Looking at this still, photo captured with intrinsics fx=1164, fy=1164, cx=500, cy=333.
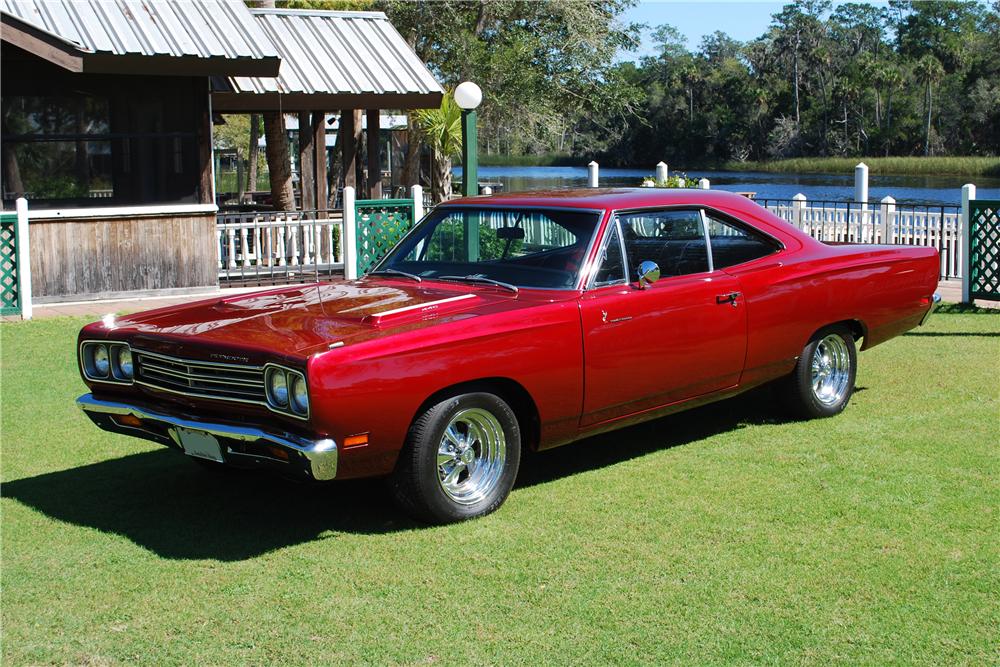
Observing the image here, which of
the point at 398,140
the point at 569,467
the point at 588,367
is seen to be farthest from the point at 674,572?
the point at 398,140

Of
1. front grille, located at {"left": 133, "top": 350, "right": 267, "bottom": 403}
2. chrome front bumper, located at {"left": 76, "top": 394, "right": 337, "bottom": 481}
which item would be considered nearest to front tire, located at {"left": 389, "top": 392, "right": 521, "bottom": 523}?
chrome front bumper, located at {"left": 76, "top": 394, "right": 337, "bottom": 481}

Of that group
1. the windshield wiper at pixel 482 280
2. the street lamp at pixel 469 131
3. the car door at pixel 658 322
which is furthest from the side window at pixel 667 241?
the street lamp at pixel 469 131

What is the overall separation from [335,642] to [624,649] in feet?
3.56

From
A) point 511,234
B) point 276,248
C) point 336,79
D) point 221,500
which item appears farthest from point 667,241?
point 336,79

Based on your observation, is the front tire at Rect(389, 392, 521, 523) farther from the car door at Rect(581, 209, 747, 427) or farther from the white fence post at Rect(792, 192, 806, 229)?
the white fence post at Rect(792, 192, 806, 229)

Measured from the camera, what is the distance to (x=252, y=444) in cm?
536

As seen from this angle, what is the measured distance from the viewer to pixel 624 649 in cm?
431

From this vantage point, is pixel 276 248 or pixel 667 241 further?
pixel 276 248

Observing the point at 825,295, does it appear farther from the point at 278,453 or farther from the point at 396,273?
the point at 278,453

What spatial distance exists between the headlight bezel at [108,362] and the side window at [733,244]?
11.5 ft

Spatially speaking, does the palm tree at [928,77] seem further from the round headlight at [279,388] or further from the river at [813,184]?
the round headlight at [279,388]

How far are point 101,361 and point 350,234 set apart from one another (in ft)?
33.9

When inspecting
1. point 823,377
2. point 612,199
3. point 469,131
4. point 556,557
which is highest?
point 469,131

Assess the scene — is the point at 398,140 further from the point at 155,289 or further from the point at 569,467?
the point at 569,467
